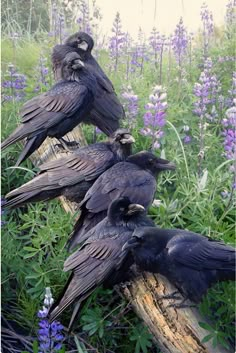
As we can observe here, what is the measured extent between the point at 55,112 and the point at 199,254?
57cm

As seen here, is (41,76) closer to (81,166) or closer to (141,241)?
(81,166)

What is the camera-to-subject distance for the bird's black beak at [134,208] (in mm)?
1269

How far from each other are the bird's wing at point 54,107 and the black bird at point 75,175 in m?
0.13

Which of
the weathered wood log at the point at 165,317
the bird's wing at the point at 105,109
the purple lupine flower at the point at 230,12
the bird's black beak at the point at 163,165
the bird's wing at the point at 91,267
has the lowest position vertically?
the weathered wood log at the point at 165,317

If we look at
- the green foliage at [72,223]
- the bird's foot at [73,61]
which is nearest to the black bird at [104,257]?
the green foliage at [72,223]

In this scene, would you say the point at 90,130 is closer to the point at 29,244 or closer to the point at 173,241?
the point at 29,244

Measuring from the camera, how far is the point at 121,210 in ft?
4.22

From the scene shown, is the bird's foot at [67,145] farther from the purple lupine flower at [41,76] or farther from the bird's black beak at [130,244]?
the bird's black beak at [130,244]

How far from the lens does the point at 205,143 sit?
6.99 ft

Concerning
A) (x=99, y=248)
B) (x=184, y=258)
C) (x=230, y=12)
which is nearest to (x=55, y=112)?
(x=99, y=248)

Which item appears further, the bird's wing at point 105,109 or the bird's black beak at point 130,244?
the bird's wing at point 105,109

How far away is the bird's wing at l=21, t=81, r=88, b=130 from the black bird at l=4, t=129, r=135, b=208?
5.3 inches

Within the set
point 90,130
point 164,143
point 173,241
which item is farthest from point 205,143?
point 173,241

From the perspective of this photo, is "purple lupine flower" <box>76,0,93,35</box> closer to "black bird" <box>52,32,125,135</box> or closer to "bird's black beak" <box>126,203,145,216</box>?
"black bird" <box>52,32,125,135</box>
